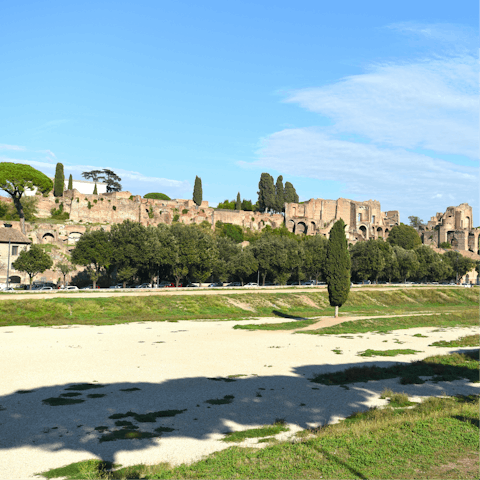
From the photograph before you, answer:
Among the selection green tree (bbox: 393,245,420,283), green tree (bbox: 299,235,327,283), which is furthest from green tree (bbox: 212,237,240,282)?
green tree (bbox: 393,245,420,283)

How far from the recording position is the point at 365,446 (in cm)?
1179

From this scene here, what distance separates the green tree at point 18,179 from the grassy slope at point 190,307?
39.8 metres

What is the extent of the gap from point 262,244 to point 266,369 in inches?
2310

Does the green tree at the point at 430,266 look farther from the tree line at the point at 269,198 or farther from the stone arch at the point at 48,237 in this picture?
the stone arch at the point at 48,237

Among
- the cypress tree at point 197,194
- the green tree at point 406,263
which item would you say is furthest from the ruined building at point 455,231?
the cypress tree at point 197,194

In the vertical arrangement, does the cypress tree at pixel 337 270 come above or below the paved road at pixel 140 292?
above

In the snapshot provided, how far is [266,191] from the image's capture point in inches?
5305

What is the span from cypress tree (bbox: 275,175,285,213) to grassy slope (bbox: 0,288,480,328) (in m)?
62.6

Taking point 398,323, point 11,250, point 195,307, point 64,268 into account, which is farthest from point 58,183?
point 398,323

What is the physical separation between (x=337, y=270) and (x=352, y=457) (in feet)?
118

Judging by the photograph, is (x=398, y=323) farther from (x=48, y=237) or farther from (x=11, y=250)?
(x=48, y=237)

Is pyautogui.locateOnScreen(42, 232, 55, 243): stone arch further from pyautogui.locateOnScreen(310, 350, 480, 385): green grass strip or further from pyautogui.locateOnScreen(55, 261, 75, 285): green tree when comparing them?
pyautogui.locateOnScreen(310, 350, 480, 385): green grass strip

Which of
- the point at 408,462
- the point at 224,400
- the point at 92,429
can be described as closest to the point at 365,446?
the point at 408,462

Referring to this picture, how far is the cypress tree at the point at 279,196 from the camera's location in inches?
5344
